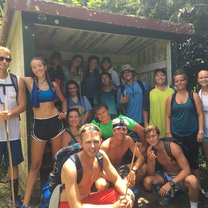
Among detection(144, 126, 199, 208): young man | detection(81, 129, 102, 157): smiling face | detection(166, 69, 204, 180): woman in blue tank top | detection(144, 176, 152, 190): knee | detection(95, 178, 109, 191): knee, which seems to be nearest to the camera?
detection(81, 129, 102, 157): smiling face

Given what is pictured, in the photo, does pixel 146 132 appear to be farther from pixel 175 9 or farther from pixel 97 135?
pixel 175 9

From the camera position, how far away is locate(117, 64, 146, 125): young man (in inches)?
227

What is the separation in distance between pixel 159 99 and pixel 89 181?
2250mm

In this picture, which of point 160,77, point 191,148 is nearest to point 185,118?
point 191,148

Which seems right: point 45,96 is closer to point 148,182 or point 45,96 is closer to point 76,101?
point 76,101

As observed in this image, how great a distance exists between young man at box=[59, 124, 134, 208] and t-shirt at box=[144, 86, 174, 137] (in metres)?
1.86

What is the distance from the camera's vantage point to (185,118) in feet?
16.2

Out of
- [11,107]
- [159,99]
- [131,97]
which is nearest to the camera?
[11,107]

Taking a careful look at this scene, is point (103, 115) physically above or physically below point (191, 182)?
above

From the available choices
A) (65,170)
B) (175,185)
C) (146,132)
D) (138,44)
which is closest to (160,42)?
(138,44)

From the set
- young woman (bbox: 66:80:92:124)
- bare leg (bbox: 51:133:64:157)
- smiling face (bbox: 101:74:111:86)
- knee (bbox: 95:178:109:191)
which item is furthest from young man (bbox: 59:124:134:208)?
smiling face (bbox: 101:74:111:86)

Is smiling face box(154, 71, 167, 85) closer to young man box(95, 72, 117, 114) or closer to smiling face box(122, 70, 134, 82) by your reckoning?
smiling face box(122, 70, 134, 82)

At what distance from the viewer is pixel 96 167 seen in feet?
12.5

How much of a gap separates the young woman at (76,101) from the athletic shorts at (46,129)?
2.92ft
